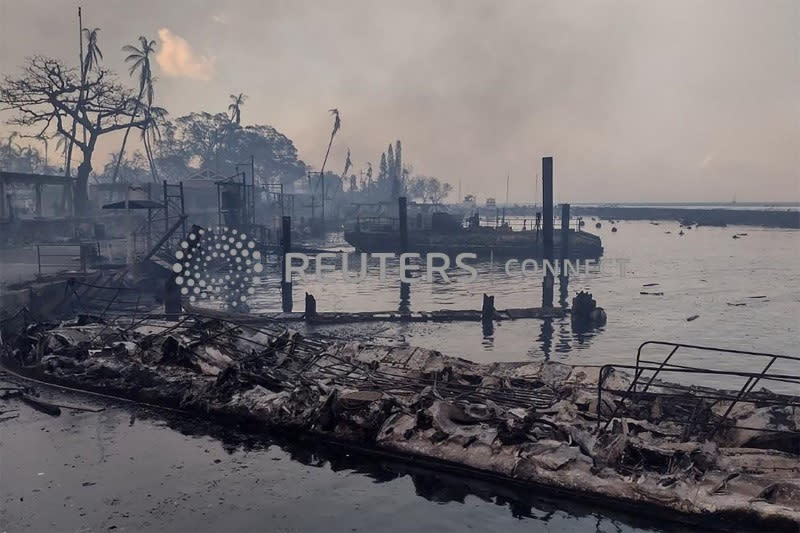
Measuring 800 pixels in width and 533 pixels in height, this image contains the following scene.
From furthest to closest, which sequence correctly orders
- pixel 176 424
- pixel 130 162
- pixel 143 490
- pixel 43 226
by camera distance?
pixel 130 162, pixel 43 226, pixel 176 424, pixel 143 490

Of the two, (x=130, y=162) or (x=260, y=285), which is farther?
(x=130, y=162)

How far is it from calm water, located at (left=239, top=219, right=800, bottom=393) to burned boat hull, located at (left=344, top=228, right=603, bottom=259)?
3896 mm

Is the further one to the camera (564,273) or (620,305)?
(564,273)

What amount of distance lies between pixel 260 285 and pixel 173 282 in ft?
37.6

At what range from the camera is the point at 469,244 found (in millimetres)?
51125

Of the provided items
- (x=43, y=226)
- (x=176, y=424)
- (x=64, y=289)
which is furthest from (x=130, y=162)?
(x=176, y=424)

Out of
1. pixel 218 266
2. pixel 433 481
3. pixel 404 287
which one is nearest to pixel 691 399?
pixel 433 481

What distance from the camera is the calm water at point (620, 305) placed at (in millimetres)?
20812

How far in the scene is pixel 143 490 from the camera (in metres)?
9.16

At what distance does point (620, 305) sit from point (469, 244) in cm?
2263

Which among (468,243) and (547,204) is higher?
(547,204)

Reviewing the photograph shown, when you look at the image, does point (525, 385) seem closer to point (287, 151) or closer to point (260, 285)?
point (260, 285)

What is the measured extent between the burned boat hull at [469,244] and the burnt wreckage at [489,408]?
1367 inches

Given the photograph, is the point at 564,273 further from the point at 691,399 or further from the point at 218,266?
the point at 691,399
